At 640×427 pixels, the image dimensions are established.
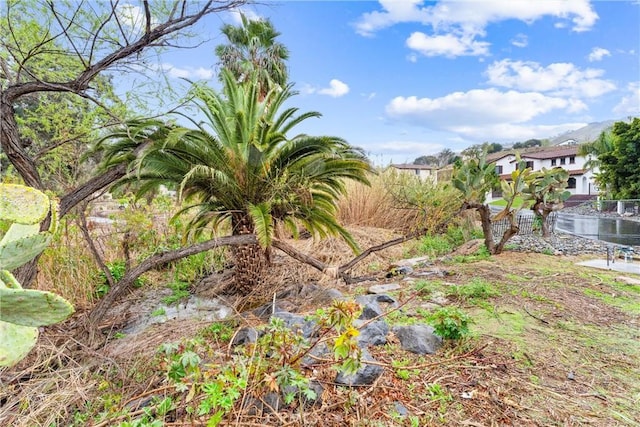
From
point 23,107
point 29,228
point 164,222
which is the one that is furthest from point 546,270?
point 23,107

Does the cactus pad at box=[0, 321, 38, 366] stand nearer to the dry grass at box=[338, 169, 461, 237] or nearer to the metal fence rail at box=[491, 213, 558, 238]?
the dry grass at box=[338, 169, 461, 237]

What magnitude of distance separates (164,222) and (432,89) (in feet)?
26.1

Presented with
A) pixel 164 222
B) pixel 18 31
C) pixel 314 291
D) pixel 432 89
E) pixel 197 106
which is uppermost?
pixel 432 89

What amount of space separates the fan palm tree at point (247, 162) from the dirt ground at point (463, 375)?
1.58m

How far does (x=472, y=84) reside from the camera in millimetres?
9812

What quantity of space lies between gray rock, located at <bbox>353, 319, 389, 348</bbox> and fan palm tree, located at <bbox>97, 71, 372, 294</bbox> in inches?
69.2

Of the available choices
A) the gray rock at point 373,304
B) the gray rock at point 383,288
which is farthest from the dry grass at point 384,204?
the gray rock at point 373,304

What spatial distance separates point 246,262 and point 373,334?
273cm

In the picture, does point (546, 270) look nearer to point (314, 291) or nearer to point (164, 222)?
point (314, 291)

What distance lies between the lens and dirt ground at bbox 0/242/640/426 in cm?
169

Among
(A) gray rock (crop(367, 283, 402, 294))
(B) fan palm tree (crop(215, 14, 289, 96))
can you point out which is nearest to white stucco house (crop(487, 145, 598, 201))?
(B) fan palm tree (crop(215, 14, 289, 96))

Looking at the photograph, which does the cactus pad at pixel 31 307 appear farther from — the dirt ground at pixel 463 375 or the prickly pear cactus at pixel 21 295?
the dirt ground at pixel 463 375

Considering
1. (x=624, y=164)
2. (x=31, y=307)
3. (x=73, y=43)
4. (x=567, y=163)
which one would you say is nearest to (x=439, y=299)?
(x=31, y=307)

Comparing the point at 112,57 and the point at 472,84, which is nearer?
the point at 112,57
